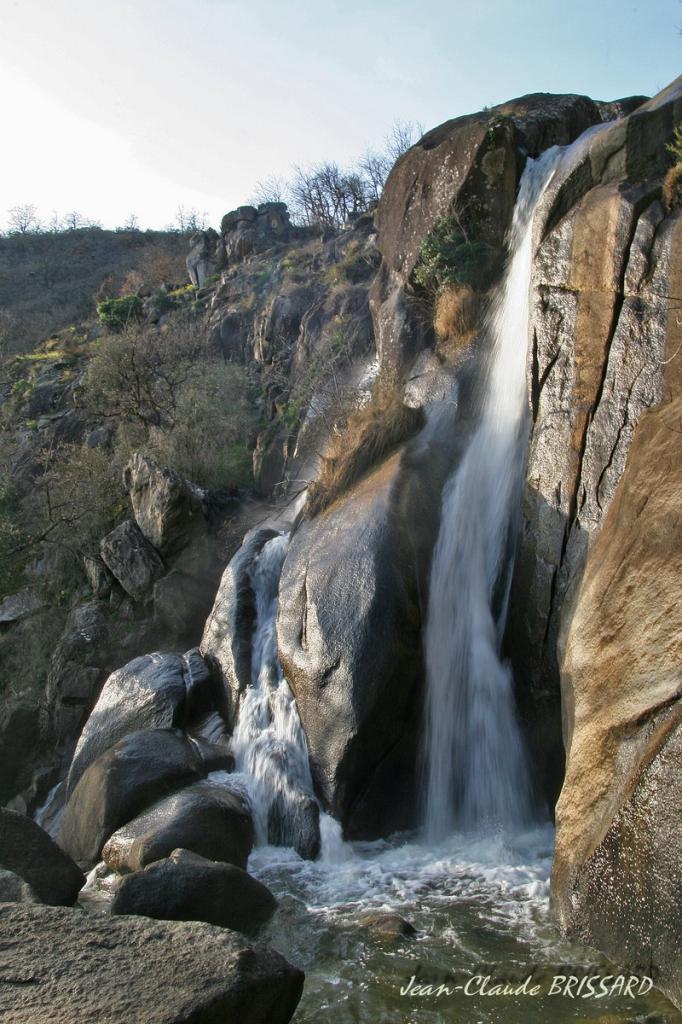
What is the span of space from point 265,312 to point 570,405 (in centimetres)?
1993

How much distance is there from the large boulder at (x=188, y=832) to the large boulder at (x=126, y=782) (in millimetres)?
302

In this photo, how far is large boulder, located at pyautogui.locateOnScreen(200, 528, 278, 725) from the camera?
1120cm

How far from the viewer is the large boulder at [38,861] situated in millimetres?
7863

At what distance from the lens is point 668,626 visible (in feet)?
18.9

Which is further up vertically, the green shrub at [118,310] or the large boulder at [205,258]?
the large boulder at [205,258]

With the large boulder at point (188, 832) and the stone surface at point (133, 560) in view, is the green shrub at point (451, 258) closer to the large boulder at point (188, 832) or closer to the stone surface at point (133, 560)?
the stone surface at point (133, 560)

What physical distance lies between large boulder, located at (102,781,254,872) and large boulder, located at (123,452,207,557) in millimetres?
7632

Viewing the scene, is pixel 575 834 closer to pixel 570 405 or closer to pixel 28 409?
pixel 570 405

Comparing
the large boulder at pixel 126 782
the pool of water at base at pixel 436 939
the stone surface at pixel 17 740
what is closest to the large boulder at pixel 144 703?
the large boulder at pixel 126 782

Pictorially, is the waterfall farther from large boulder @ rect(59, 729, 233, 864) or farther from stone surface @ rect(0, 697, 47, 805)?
stone surface @ rect(0, 697, 47, 805)

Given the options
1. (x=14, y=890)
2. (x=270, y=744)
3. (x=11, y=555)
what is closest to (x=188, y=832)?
(x=270, y=744)

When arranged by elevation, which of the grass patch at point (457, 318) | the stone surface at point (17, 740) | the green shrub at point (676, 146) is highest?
the green shrub at point (676, 146)

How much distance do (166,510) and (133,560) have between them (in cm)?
126

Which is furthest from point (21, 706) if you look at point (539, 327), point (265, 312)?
point (265, 312)
